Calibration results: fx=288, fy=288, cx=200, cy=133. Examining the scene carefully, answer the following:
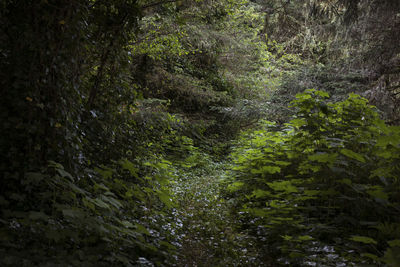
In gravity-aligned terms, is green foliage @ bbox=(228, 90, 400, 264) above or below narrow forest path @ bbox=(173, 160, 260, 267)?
above

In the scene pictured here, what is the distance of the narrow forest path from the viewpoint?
3.78m

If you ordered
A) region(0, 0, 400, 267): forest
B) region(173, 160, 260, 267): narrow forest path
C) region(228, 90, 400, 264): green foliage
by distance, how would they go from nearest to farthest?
region(0, 0, 400, 267): forest, region(228, 90, 400, 264): green foliage, region(173, 160, 260, 267): narrow forest path

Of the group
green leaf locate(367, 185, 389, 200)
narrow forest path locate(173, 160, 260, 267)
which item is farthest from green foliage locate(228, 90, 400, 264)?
narrow forest path locate(173, 160, 260, 267)

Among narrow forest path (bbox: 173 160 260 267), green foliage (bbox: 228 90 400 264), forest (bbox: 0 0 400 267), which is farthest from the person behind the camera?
narrow forest path (bbox: 173 160 260 267)

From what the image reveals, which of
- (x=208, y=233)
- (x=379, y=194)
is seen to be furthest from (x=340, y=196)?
(x=208, y=233)

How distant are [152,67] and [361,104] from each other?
9096 millimetres

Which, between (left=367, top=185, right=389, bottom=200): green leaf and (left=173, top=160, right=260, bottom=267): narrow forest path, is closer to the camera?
(left=367, top=185, right=389, bottom=200): green leaf

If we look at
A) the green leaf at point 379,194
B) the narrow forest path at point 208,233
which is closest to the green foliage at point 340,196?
the green leaf at point 379,194

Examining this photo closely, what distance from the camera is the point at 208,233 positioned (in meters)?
4.73

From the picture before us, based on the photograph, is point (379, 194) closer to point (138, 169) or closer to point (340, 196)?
point (340, 196)

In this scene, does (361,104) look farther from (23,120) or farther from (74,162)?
(23,120)

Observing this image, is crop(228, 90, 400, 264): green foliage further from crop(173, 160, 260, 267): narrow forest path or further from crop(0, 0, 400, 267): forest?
crop(173, 160, 260, 267): narrow forest path

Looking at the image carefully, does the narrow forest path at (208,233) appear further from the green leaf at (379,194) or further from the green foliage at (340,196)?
the green leaf at (379,194)

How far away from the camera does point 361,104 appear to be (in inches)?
190
